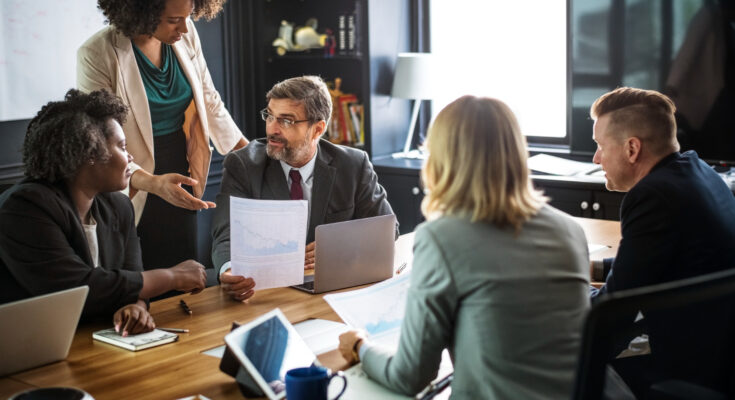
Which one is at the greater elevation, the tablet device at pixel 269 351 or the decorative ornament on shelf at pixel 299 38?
the decorative ornament on shelf at pixel 299 38

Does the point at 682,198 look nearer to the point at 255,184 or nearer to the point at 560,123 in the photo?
the point at 255,184

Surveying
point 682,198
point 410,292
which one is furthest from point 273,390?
point 682,198

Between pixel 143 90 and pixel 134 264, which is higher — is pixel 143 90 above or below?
above

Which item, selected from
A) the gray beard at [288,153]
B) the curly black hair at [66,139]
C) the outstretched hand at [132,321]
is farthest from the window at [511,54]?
the outstretched hand at [132,321]

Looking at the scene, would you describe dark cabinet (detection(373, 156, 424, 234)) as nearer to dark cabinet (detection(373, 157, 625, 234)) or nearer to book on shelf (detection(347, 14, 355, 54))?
dark cabinet (detection(373, 157, 625, 234))

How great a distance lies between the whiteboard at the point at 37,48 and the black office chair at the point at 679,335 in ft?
10.4

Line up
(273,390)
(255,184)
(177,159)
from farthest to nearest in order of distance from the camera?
(177,159) → (255,184) → (273,390)

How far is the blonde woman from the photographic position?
142 centimetres

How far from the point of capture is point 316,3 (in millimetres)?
4910

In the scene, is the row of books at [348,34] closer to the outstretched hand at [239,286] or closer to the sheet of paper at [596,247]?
the sheet of paper at [596,247]

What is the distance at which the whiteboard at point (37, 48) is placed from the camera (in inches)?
145

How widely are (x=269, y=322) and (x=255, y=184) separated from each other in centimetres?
113

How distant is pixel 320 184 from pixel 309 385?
4.56ft

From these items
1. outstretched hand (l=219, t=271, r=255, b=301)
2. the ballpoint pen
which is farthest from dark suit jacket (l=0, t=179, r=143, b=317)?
the ballpoint pen
